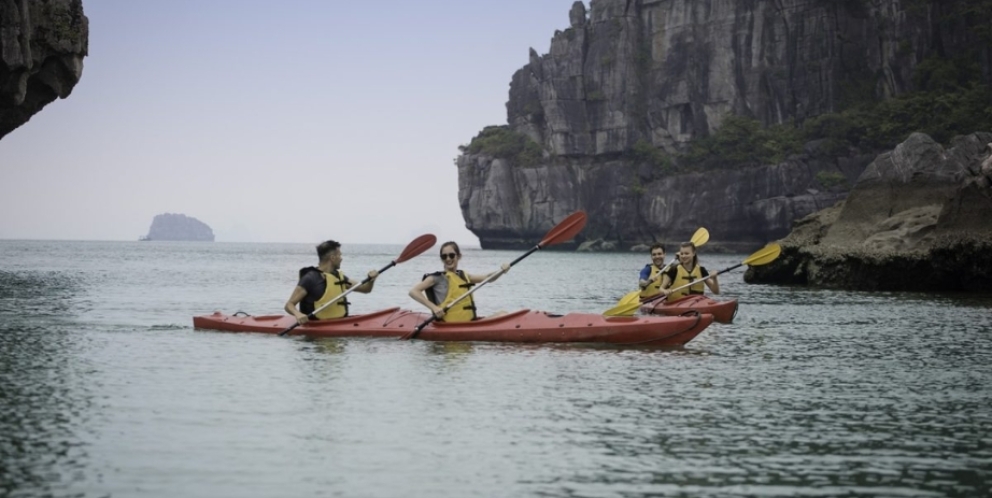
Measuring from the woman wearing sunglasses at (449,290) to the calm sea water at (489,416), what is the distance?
21.2 inches

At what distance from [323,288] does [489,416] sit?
789 centimetres

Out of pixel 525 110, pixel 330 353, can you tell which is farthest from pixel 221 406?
pixel 525 110

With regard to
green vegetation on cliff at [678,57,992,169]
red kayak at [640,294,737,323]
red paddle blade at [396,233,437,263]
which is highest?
green vegetation on cliff at [678,57,992,169]

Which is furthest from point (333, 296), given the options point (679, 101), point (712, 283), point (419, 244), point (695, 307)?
point (679, 101)

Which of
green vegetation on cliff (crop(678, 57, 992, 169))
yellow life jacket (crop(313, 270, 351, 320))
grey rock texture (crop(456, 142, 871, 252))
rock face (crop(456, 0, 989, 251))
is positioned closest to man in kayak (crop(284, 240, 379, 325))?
yellow life jacket (crop(313, 270, 351, 320))

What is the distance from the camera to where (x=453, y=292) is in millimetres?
18094

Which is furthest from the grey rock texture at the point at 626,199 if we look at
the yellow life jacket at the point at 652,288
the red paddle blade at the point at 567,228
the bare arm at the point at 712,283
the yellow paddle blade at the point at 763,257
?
the red paddle blade at the point at 567,228

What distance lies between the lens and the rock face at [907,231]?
1314 inches

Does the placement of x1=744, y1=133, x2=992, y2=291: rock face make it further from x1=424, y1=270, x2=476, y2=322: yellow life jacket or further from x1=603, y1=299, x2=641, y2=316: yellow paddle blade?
x1=424, y1=270, x2=476, y2=322: yellow life jacket

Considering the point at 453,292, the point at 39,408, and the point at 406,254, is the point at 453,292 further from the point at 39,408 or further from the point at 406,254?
the point at 39,408

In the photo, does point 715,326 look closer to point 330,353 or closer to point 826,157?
point 330,353

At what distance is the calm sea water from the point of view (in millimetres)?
8812

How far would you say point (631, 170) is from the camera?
445ft

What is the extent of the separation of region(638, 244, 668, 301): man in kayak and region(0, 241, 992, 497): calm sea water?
9.00ft
